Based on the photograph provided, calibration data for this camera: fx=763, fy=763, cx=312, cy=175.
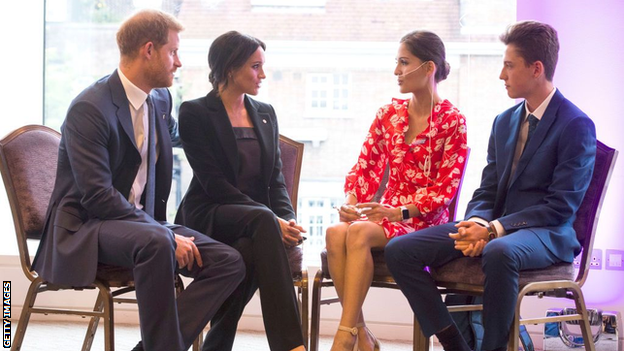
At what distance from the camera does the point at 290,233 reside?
9.73 ft

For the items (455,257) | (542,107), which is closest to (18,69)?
(455,257)

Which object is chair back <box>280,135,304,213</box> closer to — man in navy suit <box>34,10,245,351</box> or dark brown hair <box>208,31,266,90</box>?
dark brown hair <box>208,31,266,90</box>

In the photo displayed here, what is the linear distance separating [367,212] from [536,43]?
2.96 ft

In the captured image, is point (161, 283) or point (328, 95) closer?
point (161, 283)

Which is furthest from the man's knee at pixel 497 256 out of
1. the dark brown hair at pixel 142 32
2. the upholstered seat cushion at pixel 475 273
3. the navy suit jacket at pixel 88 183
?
the dark brown hair at pixel 142 32

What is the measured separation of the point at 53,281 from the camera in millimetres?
2588

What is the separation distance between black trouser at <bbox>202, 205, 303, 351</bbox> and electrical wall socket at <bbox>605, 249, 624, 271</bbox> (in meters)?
1.64

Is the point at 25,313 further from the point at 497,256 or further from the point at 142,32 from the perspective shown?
the point at 497,256

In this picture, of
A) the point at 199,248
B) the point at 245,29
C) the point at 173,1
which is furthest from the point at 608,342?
the point at 173,1

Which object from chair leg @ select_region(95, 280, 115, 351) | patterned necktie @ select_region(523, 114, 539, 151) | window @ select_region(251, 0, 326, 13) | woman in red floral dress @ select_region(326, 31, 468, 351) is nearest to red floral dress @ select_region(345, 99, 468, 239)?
woman in red floral dress @ select_region(326, 31, 468, 351)

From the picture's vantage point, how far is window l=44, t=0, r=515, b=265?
162 inches

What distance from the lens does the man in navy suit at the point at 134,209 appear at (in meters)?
2.48

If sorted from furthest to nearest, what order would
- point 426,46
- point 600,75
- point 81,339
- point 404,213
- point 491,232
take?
point 81,339 → point 600,75 → point 426,46 → point 404,213 → point 491,232
